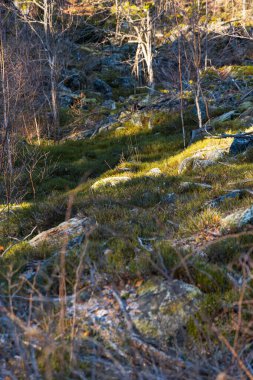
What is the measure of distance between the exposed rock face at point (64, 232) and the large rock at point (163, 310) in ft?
5.18

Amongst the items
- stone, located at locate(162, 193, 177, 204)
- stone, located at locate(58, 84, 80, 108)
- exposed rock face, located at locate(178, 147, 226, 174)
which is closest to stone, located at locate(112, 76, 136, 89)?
stone, located at locate(58, 84, 80, 108)

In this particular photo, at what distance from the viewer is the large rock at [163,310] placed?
8.82 feet

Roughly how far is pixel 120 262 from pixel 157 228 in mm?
1069

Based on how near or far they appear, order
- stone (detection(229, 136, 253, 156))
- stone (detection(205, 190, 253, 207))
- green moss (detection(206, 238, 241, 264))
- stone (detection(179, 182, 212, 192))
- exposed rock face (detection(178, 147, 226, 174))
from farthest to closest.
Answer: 1. stone (detection(229, 136, 253, 156))
2. exposed rock face (detection(178, 147, 226, 174))
3. stone (detection(179, 182, 212, 192))
4. stone (detection(205, 190, 253, 207))
5. green moss (detection(206, 238, 241, 264))

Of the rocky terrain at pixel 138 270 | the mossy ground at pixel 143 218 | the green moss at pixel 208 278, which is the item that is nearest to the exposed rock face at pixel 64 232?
the rocky terrain at pixel 138 270

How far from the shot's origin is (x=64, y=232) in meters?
4.73

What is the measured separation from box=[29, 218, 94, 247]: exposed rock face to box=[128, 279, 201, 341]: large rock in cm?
158

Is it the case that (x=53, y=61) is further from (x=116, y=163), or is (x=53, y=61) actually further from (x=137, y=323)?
(x=137, y=323)

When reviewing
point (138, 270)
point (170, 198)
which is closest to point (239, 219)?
point (138, 270)

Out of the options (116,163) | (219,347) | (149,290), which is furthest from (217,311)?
(116,163)

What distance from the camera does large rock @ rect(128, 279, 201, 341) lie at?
2688 millimetres

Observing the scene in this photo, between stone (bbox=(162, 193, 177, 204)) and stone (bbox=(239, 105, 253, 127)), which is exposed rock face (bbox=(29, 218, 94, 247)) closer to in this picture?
stone (bbox=(162, 193, 177, 204))

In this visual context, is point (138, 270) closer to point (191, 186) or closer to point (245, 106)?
point (191, 186)

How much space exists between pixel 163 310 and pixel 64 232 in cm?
217
